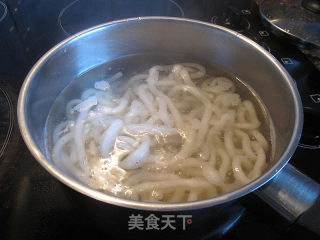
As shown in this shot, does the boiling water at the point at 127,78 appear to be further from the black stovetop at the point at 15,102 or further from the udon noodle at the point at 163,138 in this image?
the black stovetop at the point at 15,102

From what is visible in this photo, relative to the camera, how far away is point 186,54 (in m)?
2.11

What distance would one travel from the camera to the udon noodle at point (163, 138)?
1.41 meters

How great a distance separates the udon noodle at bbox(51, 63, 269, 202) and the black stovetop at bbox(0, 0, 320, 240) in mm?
186

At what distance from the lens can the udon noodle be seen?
1.41m

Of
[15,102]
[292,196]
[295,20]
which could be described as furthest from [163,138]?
[295,20]

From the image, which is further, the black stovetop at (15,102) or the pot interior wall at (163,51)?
the pot interior wall at (163,51)

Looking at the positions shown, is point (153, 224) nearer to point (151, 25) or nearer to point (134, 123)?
point (134, 123)

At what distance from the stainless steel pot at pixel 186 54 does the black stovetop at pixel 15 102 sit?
0.13m

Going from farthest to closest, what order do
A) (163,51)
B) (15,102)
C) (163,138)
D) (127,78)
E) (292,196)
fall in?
(163,51), (127,78), (15,102), (163,138), (292,196)
